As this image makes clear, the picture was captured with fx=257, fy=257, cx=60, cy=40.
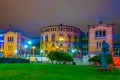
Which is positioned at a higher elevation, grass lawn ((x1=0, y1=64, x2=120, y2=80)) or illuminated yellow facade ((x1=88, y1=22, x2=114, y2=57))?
illuminated yellow facade ((x1=88, y1=22, x2=114, y2=57))

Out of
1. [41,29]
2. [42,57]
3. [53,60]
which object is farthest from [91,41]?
[41,29]

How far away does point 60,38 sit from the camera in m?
101

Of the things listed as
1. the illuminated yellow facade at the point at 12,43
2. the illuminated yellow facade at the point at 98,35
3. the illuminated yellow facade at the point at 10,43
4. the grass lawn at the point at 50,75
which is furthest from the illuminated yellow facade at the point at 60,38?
the grass lawn at the point at 50,75

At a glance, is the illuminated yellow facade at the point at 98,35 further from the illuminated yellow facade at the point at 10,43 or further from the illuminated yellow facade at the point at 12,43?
the illuminated yellow facade at the point at 10,43

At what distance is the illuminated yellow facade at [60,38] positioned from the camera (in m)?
101

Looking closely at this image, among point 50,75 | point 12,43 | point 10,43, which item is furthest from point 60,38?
point 50,75

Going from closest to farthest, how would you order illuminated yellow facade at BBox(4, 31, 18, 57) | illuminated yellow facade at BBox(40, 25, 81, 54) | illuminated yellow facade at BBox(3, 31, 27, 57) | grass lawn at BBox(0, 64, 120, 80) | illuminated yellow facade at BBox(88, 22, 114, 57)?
grass lawn at BBox(0, 64, 120, 80) → illuminated yellow facade at BBox(88, 22, 114, 57) → illuminated yellow facade at BBox(3, 31, 27, 57) → illuminated yellow facade at BBox(4, 31, 18, 57) → illuminated yellow facade at BBox(40, 25, 81, 54)

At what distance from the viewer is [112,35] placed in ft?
259

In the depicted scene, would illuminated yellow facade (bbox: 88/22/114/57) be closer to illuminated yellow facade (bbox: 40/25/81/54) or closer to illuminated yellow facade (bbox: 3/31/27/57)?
illuminated yellow facade (bbox: 40/25/81/54)

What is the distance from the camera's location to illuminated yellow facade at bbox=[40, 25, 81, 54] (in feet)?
330

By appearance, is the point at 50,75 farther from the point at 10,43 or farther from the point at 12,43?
the point at 10,43

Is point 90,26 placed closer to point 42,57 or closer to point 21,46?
point 42,57

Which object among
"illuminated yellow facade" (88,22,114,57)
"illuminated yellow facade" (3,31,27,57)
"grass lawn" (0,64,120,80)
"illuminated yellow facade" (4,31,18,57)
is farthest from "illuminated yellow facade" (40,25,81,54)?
"grass lawn" (0,64,120,80)

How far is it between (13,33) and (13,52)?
7.56 meters
